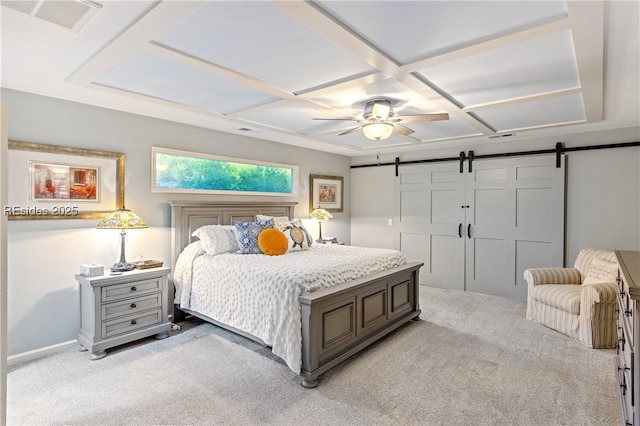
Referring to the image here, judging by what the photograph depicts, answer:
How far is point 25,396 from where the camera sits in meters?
2.48

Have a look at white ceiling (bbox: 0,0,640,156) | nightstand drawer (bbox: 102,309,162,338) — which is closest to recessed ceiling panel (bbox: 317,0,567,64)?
white ceiling (bbox: 0,0,640,156)

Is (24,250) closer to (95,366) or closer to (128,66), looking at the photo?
(95,366)

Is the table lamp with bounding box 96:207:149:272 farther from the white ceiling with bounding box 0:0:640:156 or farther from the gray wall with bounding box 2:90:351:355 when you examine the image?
the white ceiling with bounding box 0:0:640:156

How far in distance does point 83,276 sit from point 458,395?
3.44 metres

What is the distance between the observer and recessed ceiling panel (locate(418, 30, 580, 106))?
7.15ft

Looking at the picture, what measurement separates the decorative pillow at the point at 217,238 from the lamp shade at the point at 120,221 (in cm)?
73

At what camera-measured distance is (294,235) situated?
440 centimetres

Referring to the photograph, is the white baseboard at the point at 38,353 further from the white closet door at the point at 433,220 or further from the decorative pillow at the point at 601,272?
the decorative pillow at the point at 601,272

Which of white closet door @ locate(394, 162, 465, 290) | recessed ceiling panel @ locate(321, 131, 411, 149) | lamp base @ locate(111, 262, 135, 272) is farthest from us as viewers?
white closet door @ locate(394, 162, 465, 290)

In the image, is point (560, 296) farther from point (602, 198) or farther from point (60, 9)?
point (60, 9)

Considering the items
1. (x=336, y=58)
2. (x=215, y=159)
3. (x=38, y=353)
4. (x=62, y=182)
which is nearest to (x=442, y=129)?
(x=336, y=58)

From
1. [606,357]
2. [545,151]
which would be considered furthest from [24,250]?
[545,151]

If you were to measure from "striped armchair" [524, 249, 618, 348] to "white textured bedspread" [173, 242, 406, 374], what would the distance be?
165cm

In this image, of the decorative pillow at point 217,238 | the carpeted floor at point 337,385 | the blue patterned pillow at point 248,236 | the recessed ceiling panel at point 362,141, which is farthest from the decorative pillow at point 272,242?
the recessed ceiling panel at point 362,141
